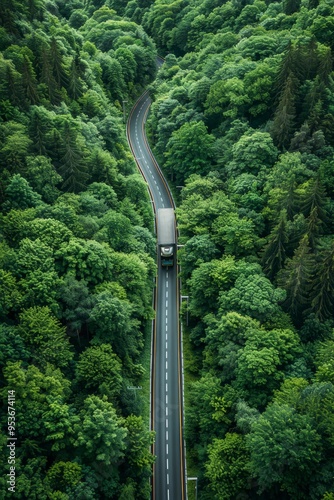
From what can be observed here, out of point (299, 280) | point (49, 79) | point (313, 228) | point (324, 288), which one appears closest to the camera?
point (324, 288)

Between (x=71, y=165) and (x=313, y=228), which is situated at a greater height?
(x=71, y=165)

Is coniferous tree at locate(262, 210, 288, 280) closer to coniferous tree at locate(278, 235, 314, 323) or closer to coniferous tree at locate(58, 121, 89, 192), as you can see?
coniferous tree at locate(278, 235, 314, 323)

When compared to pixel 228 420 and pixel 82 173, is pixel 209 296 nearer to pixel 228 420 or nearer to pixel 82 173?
pixel 228 420

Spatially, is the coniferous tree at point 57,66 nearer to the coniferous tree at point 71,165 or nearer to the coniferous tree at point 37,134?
the coniferous tree at point 71,165

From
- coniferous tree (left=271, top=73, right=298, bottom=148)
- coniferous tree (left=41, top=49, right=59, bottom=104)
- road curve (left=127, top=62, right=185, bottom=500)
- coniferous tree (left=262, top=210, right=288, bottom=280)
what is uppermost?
coniferous tree (left=41, top=49, right=59, bottom=104)

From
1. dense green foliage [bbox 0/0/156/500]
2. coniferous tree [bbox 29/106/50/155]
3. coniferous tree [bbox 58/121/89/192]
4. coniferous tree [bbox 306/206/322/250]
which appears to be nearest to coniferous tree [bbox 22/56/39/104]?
dense green foliage [bbox 0/0/156/500]

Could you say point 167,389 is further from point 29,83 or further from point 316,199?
point 29,83

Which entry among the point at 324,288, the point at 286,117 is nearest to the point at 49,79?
the point at 286,117

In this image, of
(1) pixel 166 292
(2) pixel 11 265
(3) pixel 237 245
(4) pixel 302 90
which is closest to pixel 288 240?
(3) pixel 237 245
